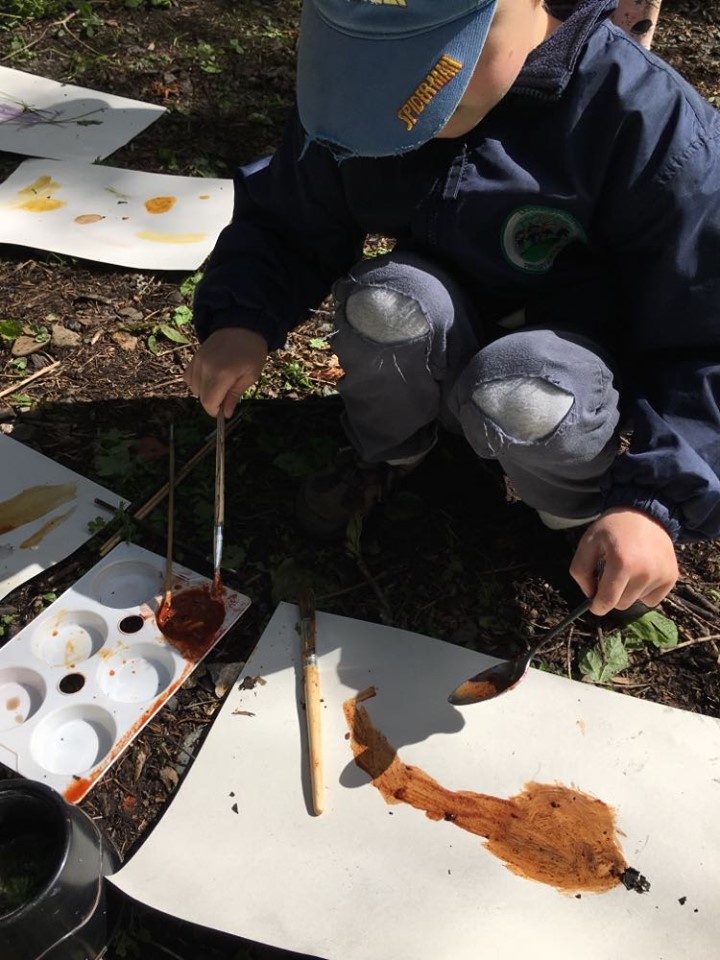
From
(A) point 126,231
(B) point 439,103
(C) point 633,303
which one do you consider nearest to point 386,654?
(C) point 633,303

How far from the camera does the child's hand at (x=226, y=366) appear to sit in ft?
4.39

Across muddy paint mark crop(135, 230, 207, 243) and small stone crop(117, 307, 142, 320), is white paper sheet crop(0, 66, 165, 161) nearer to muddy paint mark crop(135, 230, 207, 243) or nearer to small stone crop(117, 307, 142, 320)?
muddy paint mark crop(135, 230, 207, 243)

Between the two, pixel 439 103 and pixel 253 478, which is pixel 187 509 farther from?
pixel 439 103

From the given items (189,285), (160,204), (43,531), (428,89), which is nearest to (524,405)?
(428,89)

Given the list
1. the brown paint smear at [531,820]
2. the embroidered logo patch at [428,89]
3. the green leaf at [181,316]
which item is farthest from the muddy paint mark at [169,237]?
the brown paint smear at [531,820]

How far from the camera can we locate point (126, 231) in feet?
6.95

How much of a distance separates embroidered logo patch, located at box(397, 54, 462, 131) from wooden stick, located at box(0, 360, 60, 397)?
1122 millimetres

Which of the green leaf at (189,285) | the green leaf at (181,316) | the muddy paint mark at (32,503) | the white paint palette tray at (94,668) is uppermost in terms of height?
the green leaf at (189,285)

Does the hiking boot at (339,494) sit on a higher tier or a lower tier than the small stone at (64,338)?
higher

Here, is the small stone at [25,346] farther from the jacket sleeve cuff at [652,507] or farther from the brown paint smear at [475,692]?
the jacket sleeve cuff at [652,507]

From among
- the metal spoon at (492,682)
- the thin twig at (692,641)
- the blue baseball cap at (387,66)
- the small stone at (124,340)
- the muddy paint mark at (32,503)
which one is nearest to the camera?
the blue baseball cap at (387,66)

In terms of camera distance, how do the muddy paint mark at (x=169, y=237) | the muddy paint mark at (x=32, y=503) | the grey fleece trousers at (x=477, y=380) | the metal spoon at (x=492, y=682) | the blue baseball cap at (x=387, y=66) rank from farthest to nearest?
the muddy paint mark at (x=169, y=237) < the muddy paint mark at (x=32, y=503) < the metal spoon at (x=492, y=682) < the grey fleece trousers at (x=477, y=380) < the blue baseball cap at (x=387, y=66)

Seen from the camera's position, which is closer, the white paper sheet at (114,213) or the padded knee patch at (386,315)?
the padded knee patch at (386,315)

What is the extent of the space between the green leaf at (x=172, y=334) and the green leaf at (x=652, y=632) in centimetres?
110
